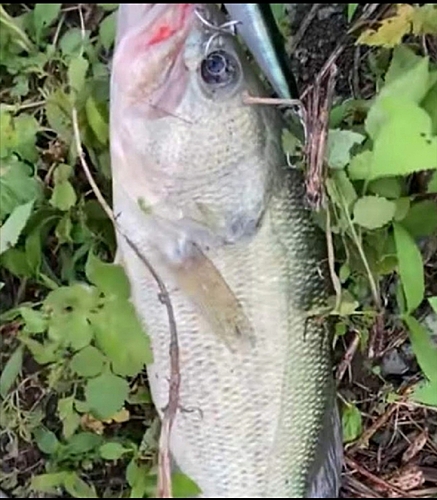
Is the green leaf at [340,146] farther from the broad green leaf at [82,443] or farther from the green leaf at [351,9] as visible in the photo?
the broad green leaf at [82,443]

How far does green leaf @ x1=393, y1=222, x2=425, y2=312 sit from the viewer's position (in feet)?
6.77

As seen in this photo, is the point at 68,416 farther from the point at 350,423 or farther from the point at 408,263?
the point at 408,263

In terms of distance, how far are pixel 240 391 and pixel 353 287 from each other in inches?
13.4

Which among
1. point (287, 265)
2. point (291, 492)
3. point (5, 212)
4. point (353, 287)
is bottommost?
point (291, 492)

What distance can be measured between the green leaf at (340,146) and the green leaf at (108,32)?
19.6 inches

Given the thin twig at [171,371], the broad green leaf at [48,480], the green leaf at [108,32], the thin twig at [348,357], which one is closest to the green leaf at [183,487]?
the thin twig at [171,371]

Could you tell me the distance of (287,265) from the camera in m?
→ 1.98

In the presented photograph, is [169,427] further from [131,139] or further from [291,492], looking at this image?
[131,139]

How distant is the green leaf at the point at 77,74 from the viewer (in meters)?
2.10

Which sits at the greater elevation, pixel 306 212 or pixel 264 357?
pixel 306 212

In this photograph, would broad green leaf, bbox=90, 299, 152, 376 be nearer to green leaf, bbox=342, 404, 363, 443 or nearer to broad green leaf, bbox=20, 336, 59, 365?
broad green leaf, bbox=20, 336, 59, 365

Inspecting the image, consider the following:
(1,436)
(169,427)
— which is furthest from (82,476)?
(169,427)

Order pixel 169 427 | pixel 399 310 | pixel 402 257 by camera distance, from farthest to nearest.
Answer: pixel 399 310 < pixel 402 257 < pixel 169 427

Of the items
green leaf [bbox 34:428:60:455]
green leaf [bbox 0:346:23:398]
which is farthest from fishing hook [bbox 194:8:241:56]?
green leaf [bbox 34:428:60:455]
